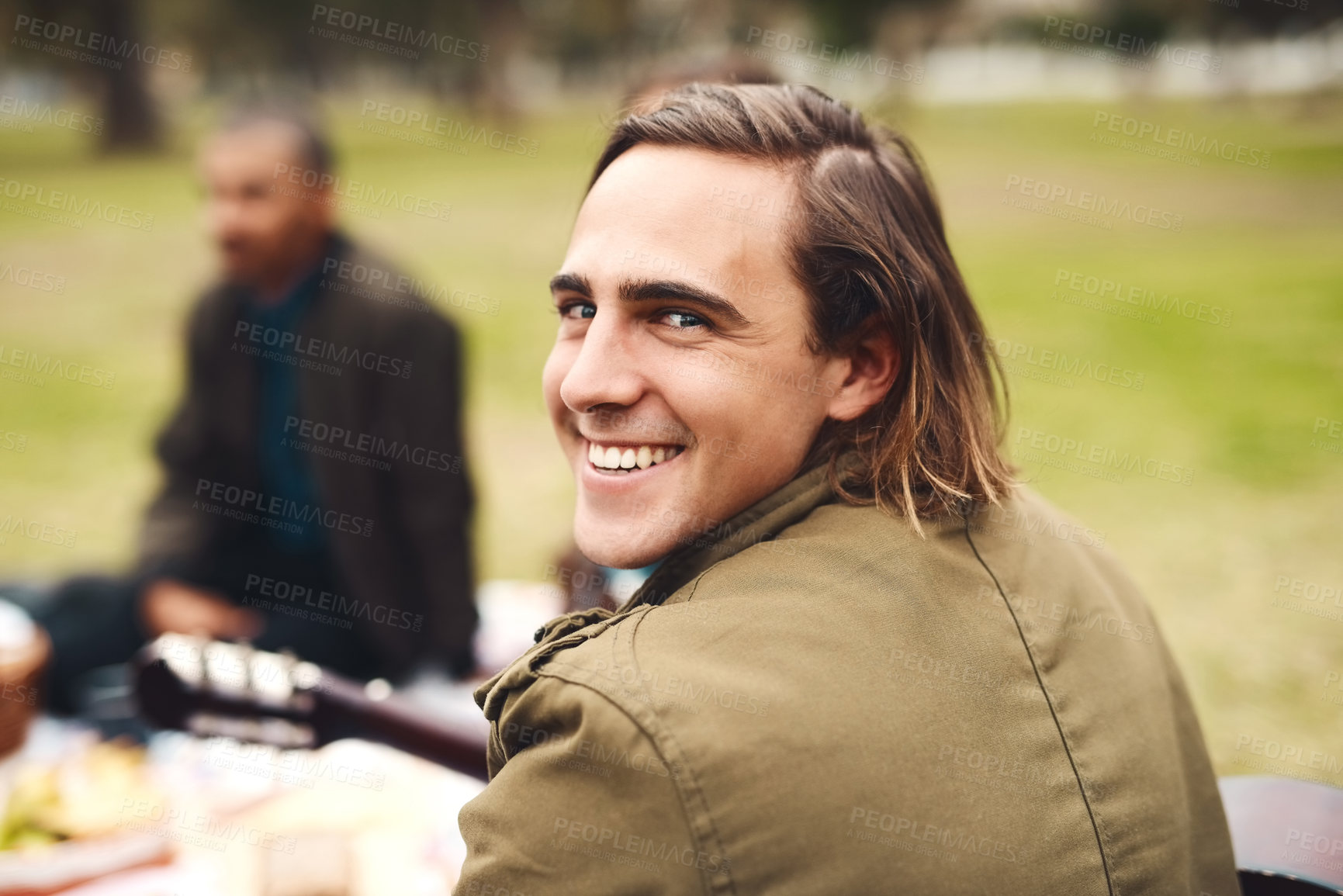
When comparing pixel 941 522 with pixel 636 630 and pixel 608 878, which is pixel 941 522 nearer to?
pixel 636 630

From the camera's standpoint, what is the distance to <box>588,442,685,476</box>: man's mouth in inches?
73.1

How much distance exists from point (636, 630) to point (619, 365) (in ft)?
1.82

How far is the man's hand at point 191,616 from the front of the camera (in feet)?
13.7

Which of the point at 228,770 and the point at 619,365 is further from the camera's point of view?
the point at 228,770

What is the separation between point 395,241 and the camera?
1827 centimetres

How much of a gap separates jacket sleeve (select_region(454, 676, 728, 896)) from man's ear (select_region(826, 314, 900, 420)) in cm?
83

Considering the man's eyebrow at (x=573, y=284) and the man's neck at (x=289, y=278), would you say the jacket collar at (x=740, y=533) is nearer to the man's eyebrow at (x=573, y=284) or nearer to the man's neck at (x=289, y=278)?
the man's eyebrow at (x=573, y=284)

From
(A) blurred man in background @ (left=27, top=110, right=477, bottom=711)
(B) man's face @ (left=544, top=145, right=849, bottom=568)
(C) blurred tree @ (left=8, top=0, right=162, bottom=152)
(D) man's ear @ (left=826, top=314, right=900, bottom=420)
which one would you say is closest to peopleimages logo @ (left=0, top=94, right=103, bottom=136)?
(C) blurred tree @ (left=8, top=0, right=162, bottom=152)

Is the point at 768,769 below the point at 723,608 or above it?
Result: below

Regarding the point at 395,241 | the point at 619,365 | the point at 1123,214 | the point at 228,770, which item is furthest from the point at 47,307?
the point at 1123,214

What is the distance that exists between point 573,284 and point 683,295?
0.24 metres

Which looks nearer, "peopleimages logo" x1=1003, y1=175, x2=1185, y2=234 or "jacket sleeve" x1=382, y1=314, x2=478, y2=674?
"jacket sleeve" x1=382, y1=314, x2=478, y2=674

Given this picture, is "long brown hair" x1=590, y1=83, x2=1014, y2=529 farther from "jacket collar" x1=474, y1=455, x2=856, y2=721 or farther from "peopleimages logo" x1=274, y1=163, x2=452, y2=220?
"peopleimages logo" x1=274, y1=163, x2=452, y2=220

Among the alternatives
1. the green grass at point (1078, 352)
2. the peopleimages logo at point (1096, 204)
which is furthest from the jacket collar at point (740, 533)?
the peopleimages logo at point (1096, 204)
